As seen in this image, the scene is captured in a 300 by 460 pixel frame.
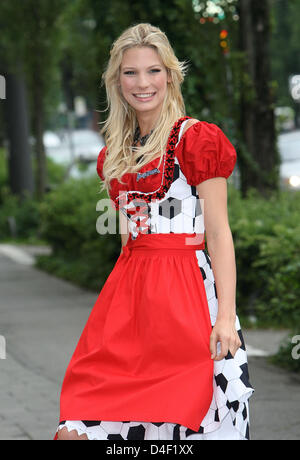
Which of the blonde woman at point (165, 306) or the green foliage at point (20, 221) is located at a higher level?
the blonde woman at point (165, 306)

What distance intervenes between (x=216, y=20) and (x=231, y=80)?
28.9 inches

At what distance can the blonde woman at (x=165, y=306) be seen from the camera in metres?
2.99

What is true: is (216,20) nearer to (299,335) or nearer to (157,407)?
(299,335)

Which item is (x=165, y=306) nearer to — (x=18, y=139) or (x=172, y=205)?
(x=172, y=205)

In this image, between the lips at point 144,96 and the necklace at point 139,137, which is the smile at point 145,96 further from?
the necklace at point 139,137

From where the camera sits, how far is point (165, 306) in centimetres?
304

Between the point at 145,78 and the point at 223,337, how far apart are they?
0.98 meters

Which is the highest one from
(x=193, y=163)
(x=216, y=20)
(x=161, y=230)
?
(x=216, y=20)

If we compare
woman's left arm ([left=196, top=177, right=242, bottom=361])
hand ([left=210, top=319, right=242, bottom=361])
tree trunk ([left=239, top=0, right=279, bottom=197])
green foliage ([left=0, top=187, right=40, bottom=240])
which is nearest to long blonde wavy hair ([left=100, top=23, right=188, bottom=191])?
woman's left arm ([left=196, top=177, right=242, bottom=361])

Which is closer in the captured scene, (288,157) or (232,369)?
(232,369)

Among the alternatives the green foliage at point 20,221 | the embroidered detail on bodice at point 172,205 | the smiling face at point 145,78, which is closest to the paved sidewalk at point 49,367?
the embroidered detail on bodice at point 172,205

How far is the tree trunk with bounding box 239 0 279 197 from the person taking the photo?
32.7ft
